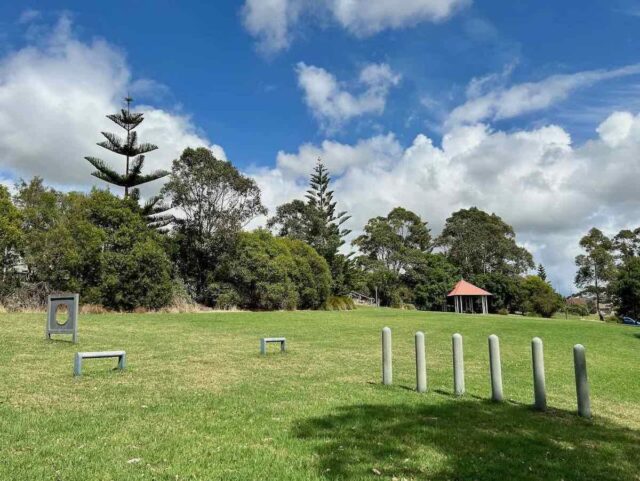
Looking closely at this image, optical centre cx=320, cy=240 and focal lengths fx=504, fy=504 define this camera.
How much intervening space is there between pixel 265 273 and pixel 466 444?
1025 inches

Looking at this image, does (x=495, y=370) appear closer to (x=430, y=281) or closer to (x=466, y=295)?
(x=466, y=295)

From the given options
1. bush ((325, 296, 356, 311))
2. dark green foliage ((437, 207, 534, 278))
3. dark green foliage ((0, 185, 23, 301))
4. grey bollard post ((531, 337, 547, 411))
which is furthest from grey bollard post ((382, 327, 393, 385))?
dark green foliage ((437, 207, 534, 278))

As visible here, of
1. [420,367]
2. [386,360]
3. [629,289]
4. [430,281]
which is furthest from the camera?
[430,281]

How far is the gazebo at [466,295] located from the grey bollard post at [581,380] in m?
42.9

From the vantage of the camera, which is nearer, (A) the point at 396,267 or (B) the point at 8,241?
(B) the point at 8,241

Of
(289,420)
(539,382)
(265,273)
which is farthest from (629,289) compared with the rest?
(289,420)

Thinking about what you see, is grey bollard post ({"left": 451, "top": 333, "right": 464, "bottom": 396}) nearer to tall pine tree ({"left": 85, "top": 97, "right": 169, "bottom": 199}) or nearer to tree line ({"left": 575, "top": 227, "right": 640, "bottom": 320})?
tall pine tree ({"left": 85, "top": 97, "right": 169, "bottom": 199})

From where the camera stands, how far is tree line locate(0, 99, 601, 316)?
920 inches

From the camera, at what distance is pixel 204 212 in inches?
1340

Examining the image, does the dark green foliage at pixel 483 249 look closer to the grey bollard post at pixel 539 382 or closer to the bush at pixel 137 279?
the bush at pixel 137 279

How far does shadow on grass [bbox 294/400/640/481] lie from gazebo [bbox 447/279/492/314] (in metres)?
43.2

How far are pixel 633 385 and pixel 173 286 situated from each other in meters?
22.5

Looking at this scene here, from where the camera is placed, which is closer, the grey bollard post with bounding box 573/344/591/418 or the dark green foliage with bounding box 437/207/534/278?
the grey bollard post with bounding box 573/344/591/418

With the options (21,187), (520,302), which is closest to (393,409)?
(21,187)
